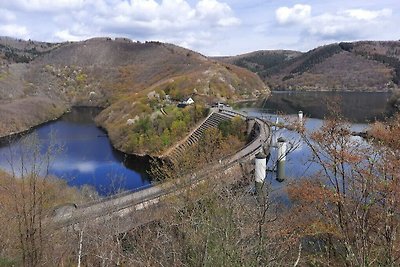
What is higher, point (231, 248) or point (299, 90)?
point (231, 248)

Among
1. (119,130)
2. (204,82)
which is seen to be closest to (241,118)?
(119,130)

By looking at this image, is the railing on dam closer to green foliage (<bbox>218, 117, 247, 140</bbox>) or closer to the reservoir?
the reservoir

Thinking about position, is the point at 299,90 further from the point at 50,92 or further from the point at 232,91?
the point at 50,92

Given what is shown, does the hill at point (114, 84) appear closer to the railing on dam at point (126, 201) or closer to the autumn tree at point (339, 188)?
the railing on dam at point (126, 201)

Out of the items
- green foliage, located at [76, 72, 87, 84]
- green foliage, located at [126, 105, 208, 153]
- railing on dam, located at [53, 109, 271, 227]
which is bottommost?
green foliage, located at [126, 105, 208, 153]

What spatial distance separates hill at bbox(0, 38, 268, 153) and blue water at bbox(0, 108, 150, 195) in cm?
245

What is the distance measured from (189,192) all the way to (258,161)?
8.29m

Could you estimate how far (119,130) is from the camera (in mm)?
51531

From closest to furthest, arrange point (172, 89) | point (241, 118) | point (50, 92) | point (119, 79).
A: point (241, 118) < point (172, 89) < point (50, 92) < point (119, 79)

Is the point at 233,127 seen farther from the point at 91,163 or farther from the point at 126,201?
the point at 126,201

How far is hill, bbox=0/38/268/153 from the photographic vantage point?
62.4 m

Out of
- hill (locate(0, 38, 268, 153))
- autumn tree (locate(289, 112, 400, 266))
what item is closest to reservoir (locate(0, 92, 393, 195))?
hill (locate(0, 38, 268, 153))

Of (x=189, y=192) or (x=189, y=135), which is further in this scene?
(x=189, y=135)

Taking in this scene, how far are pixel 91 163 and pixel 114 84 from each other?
67903 mm
